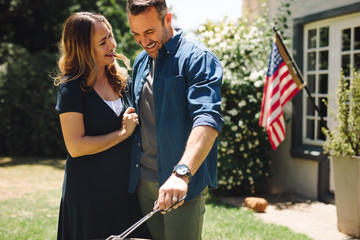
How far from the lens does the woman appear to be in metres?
2.30

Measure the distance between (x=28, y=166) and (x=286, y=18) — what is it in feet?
21.4

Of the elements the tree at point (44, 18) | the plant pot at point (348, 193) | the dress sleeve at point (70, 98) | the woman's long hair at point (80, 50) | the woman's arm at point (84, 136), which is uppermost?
the tree at point (44, 18)

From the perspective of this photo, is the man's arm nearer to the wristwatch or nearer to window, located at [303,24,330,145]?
the wristwatch

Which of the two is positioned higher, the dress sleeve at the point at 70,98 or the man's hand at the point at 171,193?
the dress sleeve at the point at 70,98

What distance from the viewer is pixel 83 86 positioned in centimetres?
236

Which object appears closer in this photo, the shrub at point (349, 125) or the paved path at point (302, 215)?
the shrub at point (349, 125)

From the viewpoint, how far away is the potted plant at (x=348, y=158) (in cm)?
412

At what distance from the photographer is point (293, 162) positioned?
6191 mm

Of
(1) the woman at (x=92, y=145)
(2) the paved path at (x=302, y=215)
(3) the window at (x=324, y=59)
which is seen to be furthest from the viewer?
(3) the window at (x=324, y=59)

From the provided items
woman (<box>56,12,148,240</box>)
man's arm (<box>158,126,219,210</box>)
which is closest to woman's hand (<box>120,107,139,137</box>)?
woman (<box>56,12,148,240</box>)

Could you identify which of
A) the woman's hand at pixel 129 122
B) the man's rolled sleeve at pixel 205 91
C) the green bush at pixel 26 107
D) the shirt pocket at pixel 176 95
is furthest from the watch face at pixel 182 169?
the green bush at pixel 26 107

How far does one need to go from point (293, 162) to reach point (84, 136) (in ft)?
15.2

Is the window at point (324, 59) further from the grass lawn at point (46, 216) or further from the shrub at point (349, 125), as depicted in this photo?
the grass lawn at point (46, 216)

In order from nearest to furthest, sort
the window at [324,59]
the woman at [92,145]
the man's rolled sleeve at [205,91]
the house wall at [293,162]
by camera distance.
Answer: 1. the man's rolled sleeve at [205,91]
2. the woman at [92,145]
3. the window at [324,59]
4. the house wall at [293,162]
